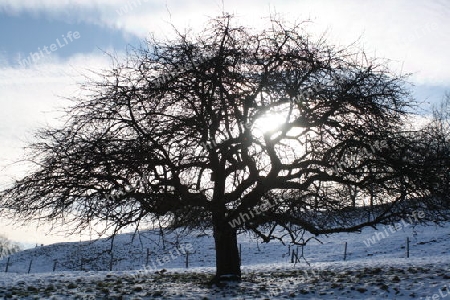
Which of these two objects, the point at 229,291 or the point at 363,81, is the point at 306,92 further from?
the point at 229,291

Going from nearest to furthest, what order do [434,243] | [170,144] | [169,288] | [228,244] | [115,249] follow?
1. [170,144]
2. [169,288]
3. [228,244]
4. [434,243]
5. [115,249]

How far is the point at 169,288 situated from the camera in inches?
458

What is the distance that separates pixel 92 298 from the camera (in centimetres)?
998

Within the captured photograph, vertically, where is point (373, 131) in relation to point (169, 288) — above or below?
above

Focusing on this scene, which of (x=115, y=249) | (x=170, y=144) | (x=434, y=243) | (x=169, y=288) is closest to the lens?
(x=170, y=144)

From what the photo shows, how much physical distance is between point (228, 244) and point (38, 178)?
6.01 metres

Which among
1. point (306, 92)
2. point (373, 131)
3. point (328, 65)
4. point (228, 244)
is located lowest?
point (228, 244)

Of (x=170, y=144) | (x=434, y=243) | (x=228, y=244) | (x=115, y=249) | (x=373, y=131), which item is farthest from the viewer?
(x=115, y=249)

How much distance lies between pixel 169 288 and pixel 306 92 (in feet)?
22.7

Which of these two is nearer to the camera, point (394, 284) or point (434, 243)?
point (394, 284)

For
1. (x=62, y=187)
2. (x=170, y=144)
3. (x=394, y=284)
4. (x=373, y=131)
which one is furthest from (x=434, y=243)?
(x=62, y=187)

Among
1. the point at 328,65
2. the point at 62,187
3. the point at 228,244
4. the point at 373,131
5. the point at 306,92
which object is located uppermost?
the point at 328,65

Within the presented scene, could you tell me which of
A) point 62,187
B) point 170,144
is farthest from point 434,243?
point 62,187

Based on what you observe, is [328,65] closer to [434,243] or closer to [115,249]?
[434,243]
